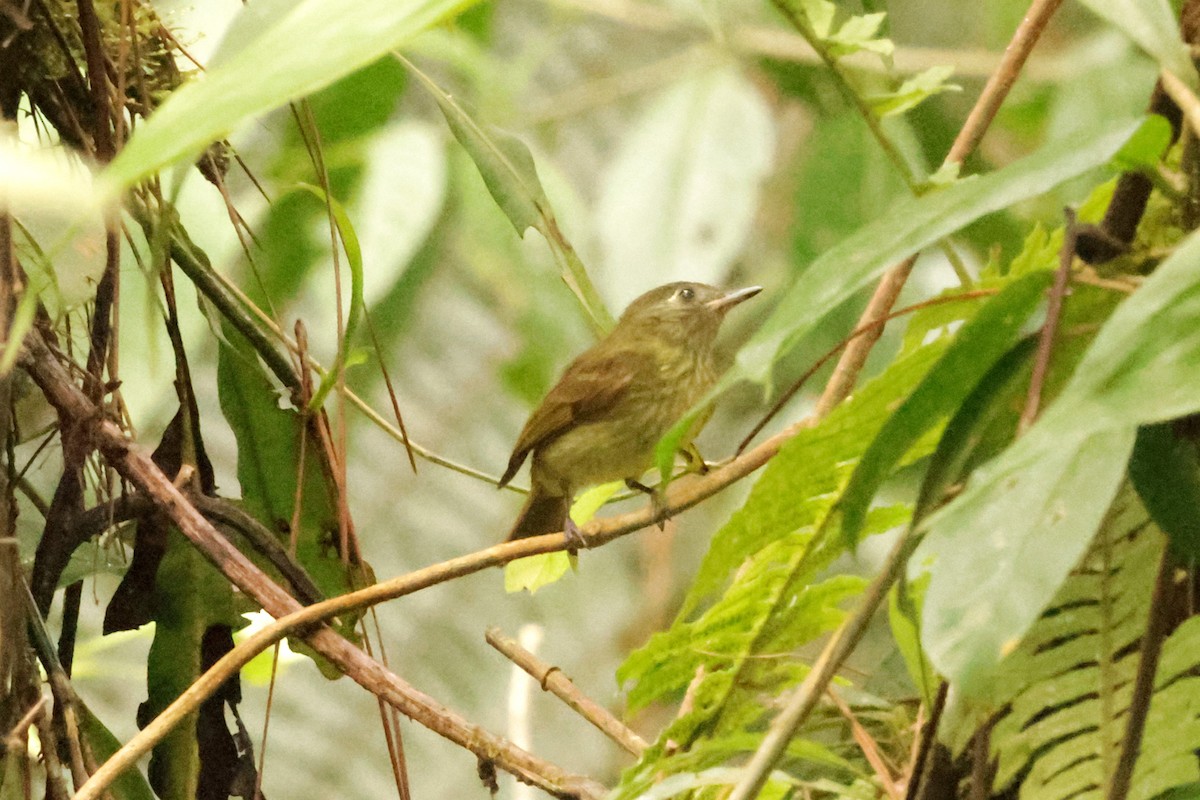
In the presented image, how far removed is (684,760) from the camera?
1.05 m

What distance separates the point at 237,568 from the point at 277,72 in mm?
668

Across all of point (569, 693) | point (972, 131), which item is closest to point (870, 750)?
point (569, 693)

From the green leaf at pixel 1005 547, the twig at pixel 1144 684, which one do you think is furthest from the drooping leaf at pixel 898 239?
the twig at pixel 1144 684

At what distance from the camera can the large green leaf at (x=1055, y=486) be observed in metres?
0.54

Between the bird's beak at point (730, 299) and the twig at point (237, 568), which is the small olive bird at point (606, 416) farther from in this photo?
the twig at point (237, 568)

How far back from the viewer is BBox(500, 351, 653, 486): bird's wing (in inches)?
90.0

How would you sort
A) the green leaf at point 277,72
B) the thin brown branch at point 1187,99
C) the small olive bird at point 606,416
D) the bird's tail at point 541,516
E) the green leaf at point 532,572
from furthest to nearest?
1. the bird's tail at point 541,516
2. the small olive bird at point 606,416
3. the green leaf at point 532,572
4. the thin brown branch at point 1187,99
5. the green leaf at point 277,72

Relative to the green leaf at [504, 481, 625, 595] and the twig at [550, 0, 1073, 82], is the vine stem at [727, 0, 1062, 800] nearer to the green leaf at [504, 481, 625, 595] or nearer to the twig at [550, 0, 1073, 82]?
the green leaf at [504, 481, 625, 595]

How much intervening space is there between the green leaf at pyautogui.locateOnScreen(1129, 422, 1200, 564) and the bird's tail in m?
1.62

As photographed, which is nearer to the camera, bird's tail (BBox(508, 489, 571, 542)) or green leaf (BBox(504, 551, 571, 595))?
green leaf (BBox(504, 551, 571, 595))

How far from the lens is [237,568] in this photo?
113 cm

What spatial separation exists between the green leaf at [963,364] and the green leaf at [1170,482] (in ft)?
0.39

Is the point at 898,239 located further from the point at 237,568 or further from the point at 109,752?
the point at 109,752

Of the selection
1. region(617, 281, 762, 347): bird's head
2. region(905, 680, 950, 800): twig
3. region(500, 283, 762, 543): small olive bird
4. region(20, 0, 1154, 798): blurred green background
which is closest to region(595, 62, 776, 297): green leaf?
region(20, 0, 1154, 798): blurred green background
